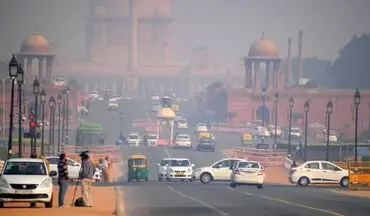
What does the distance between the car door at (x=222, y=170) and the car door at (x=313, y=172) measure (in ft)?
13.9

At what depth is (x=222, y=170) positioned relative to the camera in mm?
70625

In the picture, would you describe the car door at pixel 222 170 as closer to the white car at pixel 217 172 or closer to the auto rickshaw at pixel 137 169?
the white car at pixel 217 172

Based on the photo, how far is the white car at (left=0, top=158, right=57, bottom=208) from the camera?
4009cm

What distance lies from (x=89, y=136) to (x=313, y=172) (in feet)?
165

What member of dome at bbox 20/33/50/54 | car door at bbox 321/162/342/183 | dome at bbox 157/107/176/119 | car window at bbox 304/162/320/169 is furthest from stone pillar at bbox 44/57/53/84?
car door at bbox 321/162/342/183

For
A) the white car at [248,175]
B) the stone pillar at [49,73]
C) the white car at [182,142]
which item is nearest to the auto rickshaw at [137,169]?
the white car at [248,175]

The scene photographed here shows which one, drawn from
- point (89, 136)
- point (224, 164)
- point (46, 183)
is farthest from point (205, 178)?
point (89, 136)

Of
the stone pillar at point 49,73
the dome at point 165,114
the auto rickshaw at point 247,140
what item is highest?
the stone pillar at point 49,73

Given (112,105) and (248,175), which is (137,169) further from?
(112,105)

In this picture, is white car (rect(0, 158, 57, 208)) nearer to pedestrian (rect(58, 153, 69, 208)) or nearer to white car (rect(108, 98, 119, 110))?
pedestrian (rect(58, 153, 69, 208))

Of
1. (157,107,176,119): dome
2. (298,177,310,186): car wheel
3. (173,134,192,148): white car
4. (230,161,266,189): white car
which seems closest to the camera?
(230,161,266,189): white car

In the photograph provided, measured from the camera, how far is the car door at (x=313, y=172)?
222ft

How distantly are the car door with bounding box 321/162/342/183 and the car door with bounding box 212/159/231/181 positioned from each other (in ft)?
17.1

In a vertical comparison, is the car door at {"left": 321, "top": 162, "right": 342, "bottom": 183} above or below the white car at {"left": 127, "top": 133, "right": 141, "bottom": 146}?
below
